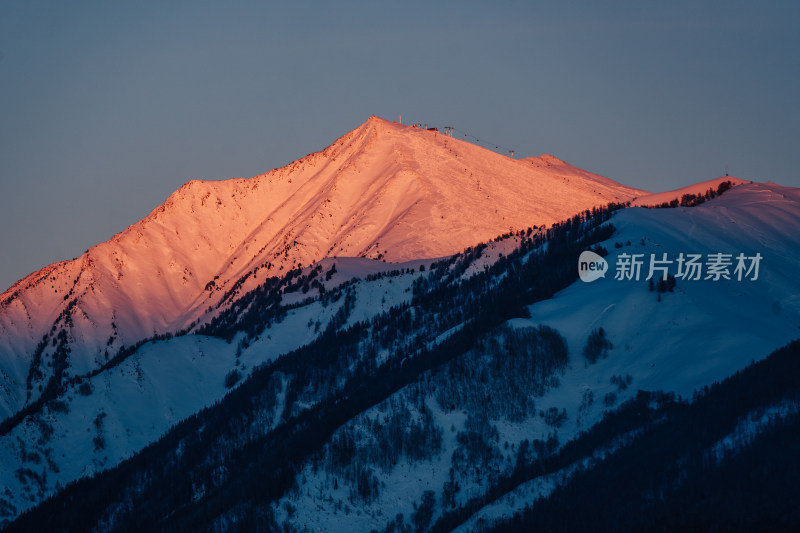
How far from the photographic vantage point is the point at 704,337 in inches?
6432

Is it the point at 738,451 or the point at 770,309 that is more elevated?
the point at 770,309

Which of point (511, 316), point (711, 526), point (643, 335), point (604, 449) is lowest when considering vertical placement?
point (711, 526)

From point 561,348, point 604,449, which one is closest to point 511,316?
point 561,348

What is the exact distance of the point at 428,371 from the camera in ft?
561

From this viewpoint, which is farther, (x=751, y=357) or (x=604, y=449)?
(x=751, y=357)

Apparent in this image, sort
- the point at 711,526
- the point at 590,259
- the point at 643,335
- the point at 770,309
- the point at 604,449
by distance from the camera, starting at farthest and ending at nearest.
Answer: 1. the point at 590,259
2. the point at 770,309
3. the point at 643,335
4. the point at 604,449
5. the point at 711,526

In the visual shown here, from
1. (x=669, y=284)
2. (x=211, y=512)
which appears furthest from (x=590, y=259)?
(x=211, y=512)

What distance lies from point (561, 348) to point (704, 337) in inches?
691

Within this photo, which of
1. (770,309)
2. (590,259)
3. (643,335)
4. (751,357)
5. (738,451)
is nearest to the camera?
(738,451)

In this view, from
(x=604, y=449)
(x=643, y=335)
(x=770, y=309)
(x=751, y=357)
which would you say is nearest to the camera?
(x=604, y=449)

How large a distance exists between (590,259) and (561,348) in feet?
107

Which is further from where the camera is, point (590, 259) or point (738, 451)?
point (590, 259)

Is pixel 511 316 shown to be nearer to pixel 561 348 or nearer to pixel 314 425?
pixel 561 348

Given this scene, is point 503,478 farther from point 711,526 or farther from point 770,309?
point 770,309
